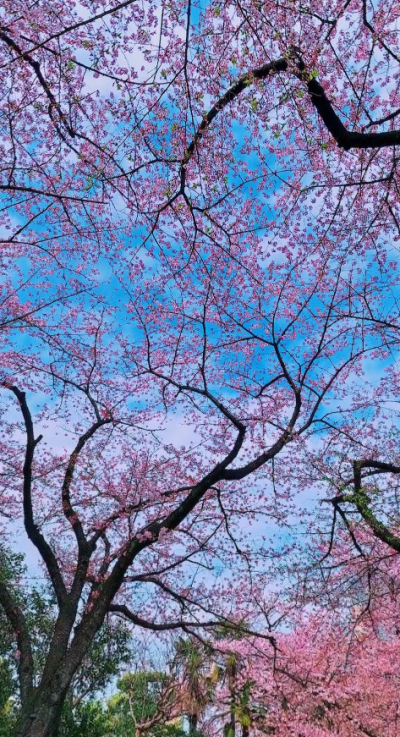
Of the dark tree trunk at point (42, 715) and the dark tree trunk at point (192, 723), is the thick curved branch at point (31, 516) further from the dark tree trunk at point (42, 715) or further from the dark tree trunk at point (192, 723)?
the dark tree trunk at point (192, 723)

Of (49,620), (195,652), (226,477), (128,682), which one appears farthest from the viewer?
(128,682)

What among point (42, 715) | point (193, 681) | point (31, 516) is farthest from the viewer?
point (193, 681)

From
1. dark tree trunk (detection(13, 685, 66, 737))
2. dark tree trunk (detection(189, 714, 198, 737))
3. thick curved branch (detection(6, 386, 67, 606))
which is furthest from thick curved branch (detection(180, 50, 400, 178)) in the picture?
dark tree trunk (detection(189, 714, 198, 737))

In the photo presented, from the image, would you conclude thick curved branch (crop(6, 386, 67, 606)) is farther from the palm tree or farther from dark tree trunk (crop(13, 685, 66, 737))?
the palm tree

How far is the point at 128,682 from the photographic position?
52.4 ft

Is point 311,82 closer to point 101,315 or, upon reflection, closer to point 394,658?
point 101,315

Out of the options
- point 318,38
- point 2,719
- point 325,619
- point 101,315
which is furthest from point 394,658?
point 318,38

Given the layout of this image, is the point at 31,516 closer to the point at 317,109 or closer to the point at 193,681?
the point at 317,109

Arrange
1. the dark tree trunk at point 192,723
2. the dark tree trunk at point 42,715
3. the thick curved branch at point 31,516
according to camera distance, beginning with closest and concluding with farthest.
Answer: the dark tree trunk at point 42,715 < the thick curved branch at point 31,516 < the dark tree trunk at point 192,723

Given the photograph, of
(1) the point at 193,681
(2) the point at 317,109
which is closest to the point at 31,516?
(2) the point at 317,109

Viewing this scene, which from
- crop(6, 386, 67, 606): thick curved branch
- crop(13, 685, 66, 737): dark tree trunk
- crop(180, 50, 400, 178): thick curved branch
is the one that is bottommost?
crop(13, 685, 66, 737): dark tree trunk

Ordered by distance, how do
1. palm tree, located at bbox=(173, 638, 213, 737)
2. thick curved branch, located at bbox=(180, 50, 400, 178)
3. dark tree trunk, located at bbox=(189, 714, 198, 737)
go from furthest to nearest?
dark tree trunk, located at bbox=(189, 714, 198, 737) < palm tree, located at bbox=(173, 638, 213, 737) < thick curved branch, located at bbox=(180, 50, 400, 178)

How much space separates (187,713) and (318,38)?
16.3m

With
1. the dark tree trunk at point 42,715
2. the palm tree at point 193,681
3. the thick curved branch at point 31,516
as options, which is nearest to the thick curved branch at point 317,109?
the thick curved branch at point 31,516
